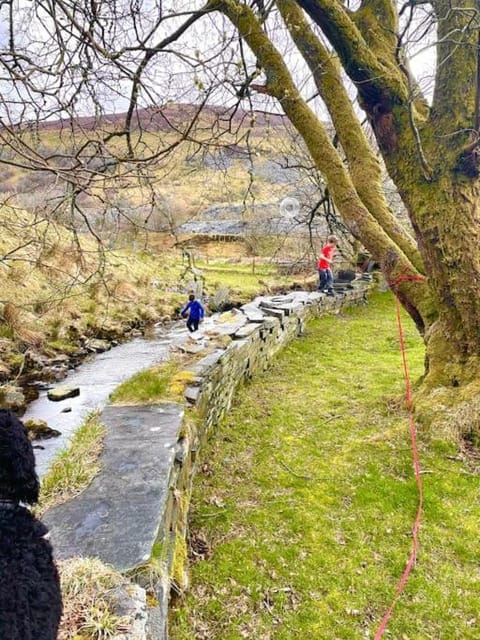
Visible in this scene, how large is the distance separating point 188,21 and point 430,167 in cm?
276

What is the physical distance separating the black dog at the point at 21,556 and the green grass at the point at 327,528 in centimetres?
140

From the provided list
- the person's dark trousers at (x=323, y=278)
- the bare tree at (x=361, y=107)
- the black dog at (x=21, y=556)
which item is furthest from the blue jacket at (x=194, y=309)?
the black dog at (x=21, y=556)

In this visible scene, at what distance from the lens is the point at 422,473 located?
11.7 feet

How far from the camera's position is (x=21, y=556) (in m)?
1.11

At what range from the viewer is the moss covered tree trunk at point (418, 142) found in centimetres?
385

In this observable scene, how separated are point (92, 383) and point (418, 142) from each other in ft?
20.0

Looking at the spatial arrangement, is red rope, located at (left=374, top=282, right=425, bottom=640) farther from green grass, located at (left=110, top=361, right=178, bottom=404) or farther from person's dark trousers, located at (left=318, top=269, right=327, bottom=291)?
person's dark trousers, located at (left=318, top=269, right=327, bottom=291)

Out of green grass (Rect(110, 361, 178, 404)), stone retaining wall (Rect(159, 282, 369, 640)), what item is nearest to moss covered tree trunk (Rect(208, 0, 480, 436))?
stone retaining wall (Rect(159, 282, 369, 640))

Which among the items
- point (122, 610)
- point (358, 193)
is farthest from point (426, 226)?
point (122, 610)

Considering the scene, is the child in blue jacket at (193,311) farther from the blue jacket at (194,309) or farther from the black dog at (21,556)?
the black dog at (21,556)

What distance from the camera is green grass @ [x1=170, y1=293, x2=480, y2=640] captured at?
7.79 ft

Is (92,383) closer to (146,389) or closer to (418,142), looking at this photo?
(146,389)

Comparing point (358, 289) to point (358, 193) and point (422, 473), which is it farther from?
point (422, 473)

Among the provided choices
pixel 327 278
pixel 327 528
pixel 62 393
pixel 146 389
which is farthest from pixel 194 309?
pixel 327 528
